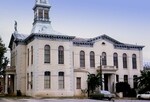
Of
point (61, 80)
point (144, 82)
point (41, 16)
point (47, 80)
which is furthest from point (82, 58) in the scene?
point (144, 82)

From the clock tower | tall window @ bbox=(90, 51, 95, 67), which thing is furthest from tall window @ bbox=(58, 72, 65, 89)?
the clock tower

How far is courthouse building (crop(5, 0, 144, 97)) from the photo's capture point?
53.1 metres

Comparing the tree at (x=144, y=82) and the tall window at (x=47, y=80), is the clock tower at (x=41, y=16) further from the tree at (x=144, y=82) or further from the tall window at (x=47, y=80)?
the tree at (x=144, y=82)

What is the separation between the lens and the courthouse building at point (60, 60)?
53.1 meters

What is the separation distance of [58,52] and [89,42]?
828 centimetres

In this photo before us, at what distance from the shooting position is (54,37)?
178 ft

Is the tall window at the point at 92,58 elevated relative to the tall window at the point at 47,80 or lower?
elevated

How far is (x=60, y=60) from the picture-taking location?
179 ft

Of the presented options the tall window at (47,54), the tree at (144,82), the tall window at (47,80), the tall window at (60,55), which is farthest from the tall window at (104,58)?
the tall window at (47,80)

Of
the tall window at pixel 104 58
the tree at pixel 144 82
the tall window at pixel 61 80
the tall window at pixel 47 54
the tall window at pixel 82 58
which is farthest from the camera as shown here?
the tall window at pixel 104 58

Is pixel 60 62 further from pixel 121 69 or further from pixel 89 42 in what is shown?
pixel 121 69

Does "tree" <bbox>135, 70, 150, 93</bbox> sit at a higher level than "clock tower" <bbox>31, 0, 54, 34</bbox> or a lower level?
lower

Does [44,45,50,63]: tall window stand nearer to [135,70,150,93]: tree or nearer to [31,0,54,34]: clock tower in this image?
[31,0,54,34]: clock tower

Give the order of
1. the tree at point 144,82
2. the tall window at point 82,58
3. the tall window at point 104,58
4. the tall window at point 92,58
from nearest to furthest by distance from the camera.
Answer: the tree at point 144,82, the tall window at point 82,58, the tall window at point 92,58, the tall window at point 104,58
